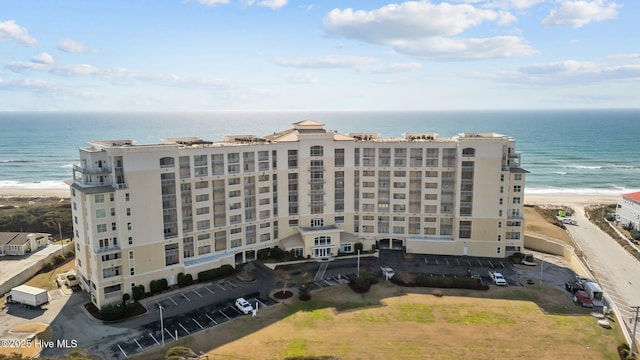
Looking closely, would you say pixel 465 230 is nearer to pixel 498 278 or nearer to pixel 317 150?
pixel 498 278

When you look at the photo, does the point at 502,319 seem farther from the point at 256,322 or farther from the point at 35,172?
the point at 35,172

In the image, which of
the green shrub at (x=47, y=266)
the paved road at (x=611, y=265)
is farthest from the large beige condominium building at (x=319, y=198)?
the paved road at (x=611, y=265)

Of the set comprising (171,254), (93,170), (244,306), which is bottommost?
(244,306)

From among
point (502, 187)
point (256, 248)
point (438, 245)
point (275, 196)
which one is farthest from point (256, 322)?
point (502, 187)

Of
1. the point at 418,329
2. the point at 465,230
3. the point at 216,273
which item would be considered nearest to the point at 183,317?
the point at 216,273

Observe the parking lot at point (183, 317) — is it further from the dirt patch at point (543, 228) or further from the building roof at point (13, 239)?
the dirt patch at point (543, 228)

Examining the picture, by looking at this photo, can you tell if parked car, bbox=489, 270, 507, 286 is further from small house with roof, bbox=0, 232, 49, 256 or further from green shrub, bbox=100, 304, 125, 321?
small house with roof, bbox=0, 232, 49, 256
